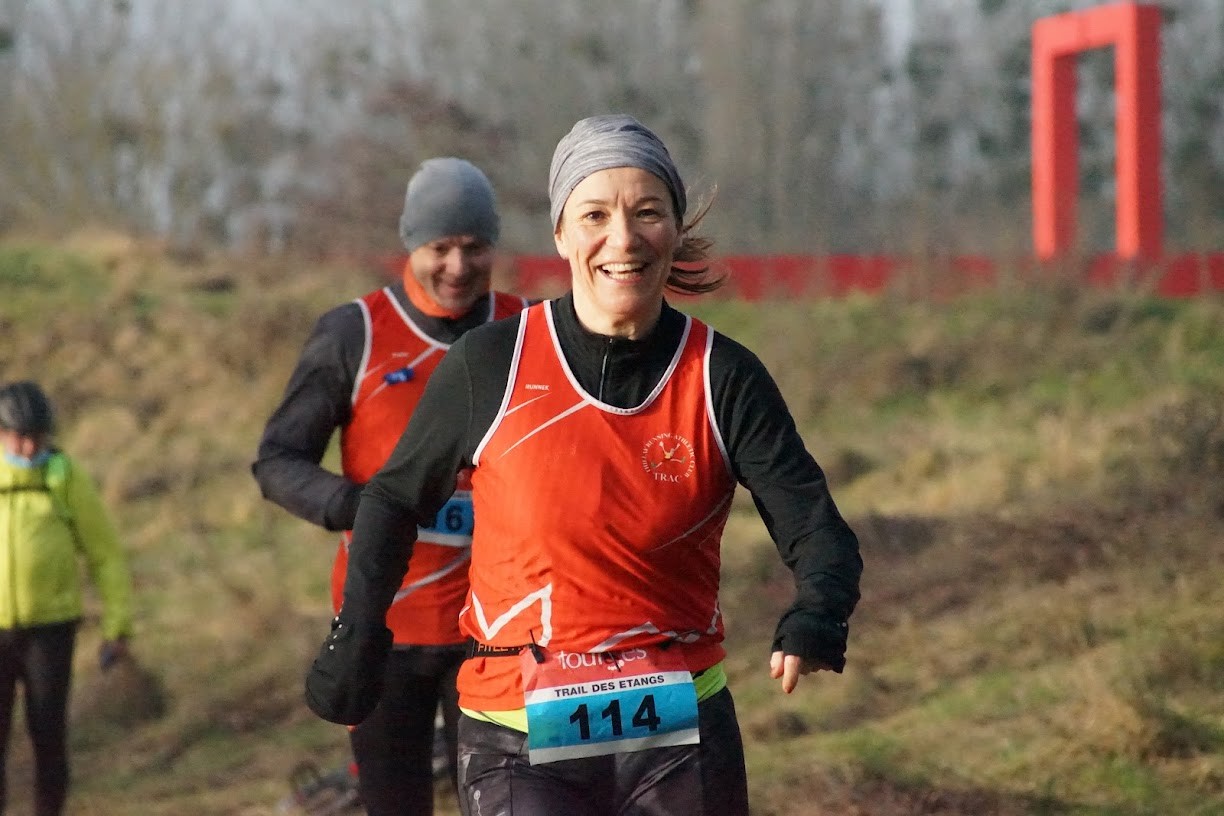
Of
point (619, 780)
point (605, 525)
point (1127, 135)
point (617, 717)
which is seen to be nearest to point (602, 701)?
point (617, 717)

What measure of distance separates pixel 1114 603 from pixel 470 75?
2832cm

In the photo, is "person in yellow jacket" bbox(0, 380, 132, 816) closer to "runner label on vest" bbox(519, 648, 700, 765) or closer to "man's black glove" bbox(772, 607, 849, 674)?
"runner label on vest" bbox(519, 648, 700, 765)

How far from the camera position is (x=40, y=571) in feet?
25.8

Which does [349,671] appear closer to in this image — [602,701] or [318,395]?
[602,701]

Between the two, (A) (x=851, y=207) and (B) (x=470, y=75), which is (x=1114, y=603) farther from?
(B) (x=470, y=75)

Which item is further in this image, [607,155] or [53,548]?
[53,548]

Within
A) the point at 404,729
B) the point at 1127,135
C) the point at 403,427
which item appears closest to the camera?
the point at 404,729

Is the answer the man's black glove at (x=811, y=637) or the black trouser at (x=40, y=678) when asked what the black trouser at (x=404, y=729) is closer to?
the man's black glove at (x=811, y=637)

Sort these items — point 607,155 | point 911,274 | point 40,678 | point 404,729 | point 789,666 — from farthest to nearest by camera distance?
point 911,274, point 40,678, point 404,729, point 607,155, point 789,666

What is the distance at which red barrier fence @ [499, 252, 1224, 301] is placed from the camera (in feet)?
67.4

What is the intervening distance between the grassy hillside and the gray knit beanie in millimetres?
2873

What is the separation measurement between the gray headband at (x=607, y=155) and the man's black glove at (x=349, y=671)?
877 mm

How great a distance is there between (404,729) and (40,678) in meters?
3.45

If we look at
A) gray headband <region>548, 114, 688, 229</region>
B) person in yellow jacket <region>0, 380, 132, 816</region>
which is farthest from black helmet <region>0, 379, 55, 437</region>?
gray headband <region>548, 114, 688, 229</region>
